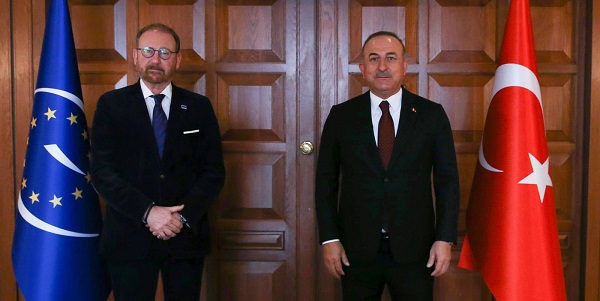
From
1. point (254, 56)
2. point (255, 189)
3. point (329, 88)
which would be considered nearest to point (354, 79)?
point (329, 88)

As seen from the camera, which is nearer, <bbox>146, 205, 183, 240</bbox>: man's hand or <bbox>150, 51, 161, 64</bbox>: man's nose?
<bbox>146, 205, 183, 240</bbox>: man's hand

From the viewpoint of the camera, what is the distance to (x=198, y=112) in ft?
7.53

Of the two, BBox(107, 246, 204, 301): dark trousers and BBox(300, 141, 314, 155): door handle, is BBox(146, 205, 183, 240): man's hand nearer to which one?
BBox(107, 246, 204, 301): dark trousers

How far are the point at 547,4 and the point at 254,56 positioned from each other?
1.41m

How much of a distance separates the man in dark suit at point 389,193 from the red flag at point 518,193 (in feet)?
1.37

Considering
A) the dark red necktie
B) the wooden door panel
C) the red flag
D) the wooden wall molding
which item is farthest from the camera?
the wooden door panel

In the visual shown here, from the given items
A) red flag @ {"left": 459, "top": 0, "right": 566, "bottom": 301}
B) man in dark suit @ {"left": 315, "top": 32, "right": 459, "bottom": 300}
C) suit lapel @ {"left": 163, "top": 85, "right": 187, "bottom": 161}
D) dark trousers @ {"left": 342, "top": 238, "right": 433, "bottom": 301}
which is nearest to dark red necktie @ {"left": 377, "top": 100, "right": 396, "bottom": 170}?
man in dark suit @ {"left": 315, "top": 32, "right": 459, "bottom": 300}

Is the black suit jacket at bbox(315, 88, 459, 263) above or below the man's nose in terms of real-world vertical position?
below

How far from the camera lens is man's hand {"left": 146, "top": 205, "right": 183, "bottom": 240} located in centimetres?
208

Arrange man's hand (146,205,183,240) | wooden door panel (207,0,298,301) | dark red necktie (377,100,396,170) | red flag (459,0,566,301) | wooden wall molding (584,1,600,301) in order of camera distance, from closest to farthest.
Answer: man's hand (146,205,183,240)
dark red necktie (377,100,396,170)
red flag (459,0,566,301)
wooden wall molding (584,1,600,301)
wooden door panel (207,0,298,301)

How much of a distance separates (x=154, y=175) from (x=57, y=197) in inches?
22.8

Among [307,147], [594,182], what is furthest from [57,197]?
[594,182]

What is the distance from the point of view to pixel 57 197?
2.50 m

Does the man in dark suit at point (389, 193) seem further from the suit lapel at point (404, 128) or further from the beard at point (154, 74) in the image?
the beard at point (154, 74)
